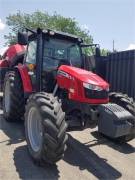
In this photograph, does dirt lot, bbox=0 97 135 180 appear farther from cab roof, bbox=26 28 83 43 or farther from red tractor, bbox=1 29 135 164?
cab roof, bbox=26 28 83 43

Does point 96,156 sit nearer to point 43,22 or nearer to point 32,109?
point 32,109

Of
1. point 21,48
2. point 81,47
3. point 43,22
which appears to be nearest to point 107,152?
point 81,47

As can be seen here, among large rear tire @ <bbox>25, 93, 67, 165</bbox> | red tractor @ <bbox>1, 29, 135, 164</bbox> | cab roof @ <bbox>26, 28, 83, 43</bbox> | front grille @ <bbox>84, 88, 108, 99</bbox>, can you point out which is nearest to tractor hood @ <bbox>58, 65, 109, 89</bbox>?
A: red tractor @ <bbox>1, 29, 135, 164</bbox>

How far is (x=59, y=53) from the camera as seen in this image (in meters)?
5.93

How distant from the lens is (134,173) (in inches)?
175

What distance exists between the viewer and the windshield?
5808mm

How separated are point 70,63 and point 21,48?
3.01m

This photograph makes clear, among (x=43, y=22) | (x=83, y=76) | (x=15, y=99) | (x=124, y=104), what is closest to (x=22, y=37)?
(x=15, y=99)

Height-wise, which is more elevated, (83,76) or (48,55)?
(48,55)

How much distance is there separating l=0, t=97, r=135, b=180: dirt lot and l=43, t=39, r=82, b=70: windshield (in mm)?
1589

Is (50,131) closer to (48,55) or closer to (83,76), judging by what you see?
(83,76)

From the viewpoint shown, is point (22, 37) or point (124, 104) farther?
point (22, 37)

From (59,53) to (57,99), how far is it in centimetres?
140

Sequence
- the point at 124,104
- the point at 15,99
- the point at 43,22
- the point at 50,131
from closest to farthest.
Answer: the point at 50,131 < the point at 124,104 < the point at 15,99 < the point at 43,22
